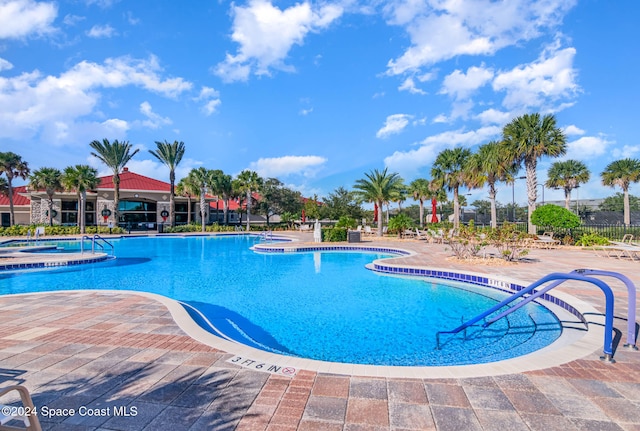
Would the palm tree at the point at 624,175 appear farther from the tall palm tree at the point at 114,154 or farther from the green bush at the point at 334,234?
the tall palm tree at the point at 114,154

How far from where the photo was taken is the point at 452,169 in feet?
97.7

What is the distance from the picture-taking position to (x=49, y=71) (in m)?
15.8

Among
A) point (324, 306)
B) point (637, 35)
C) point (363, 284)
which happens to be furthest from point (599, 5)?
point (324, 306)

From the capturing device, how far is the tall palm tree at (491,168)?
2225 centimetres

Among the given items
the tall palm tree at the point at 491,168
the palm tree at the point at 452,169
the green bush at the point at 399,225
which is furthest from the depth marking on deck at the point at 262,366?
the palm tree at the point at 452,169

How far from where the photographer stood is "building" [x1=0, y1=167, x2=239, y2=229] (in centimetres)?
3669

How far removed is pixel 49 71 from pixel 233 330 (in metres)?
17.1

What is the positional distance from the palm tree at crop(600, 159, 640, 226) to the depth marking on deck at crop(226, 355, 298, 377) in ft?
124

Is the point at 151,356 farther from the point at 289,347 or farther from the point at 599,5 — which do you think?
the point at 599,5

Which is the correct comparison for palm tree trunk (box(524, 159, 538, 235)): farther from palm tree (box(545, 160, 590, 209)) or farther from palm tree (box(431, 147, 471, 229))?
palm tree (box(545, 160, 590, 209))

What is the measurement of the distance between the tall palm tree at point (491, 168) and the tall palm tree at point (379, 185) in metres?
5.59

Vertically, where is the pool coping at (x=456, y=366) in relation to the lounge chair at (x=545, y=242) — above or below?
below

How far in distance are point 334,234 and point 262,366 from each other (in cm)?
1856

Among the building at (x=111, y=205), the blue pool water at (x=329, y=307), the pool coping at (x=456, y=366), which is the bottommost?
the blue pool water at (x=329, y=307)
